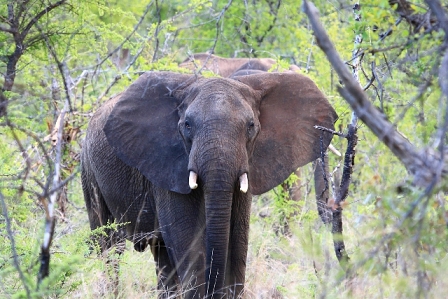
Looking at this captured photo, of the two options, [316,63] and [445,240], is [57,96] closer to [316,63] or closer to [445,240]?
[316,63]

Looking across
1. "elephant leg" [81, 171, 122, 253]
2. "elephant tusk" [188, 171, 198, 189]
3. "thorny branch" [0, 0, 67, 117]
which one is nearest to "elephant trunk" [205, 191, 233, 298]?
"elephant tusk" [188, 171, 198, 189]

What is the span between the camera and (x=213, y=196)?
18.6 feet

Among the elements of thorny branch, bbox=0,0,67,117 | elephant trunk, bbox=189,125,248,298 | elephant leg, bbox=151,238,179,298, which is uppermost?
thorny branch, bbox=0,0,67,117

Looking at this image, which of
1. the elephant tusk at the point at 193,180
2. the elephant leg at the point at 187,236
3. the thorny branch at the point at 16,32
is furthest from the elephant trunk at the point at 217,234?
the thorny branch at the point at 16,32

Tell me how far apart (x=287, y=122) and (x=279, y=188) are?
236 centimetres

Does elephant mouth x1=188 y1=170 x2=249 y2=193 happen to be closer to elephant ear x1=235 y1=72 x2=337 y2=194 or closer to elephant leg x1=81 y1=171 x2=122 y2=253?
elephant ear x1=235 y1=72 x2=337 y2=194

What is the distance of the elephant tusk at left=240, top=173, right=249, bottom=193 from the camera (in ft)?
18.7

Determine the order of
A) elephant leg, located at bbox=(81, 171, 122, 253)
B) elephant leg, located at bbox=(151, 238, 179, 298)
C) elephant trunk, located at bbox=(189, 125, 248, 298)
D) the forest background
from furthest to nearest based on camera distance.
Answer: elephant leg, located at bbox=(81, 171, 122, 253) < elephant leg, located at bbox=(151, 238, 179, 298) < elephant trunk, located at bbox=(189, 125, 248, 298) < the forest background

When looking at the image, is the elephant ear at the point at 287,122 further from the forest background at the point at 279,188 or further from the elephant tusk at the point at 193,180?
the elephant tusk at the point at 193,180

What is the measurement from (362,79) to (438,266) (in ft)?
21.3

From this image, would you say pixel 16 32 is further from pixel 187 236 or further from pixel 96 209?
pixel 96 209

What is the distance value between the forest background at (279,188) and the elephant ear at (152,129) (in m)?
0.38

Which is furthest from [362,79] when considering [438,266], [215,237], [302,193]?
[438,266]

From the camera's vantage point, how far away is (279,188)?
28.8 ft
